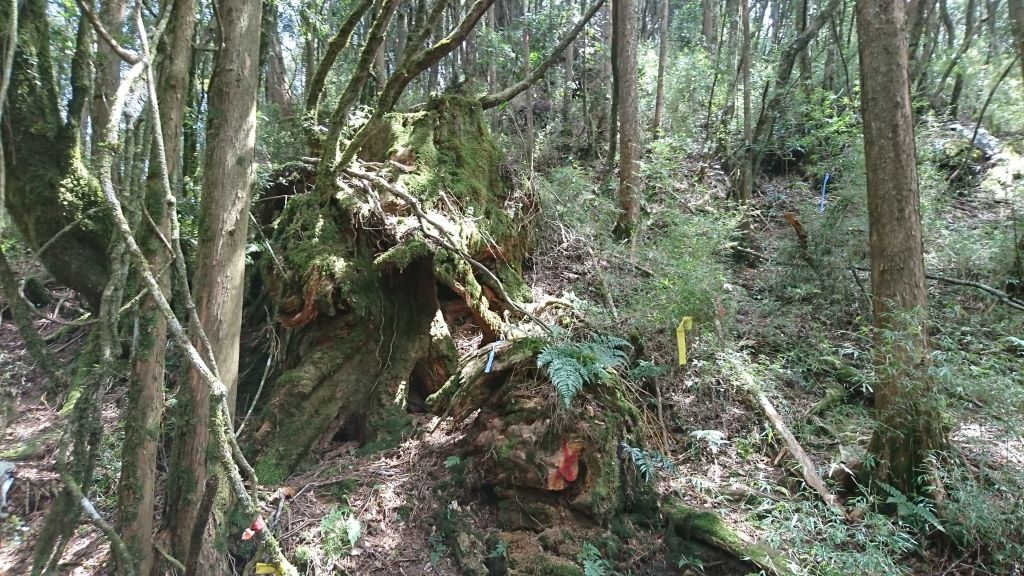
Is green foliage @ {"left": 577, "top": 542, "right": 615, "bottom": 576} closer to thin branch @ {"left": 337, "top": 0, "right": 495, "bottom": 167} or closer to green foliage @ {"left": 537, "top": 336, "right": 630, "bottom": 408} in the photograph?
green foliage @ {"left": 537, "top": 336, "right": 630, "bottom": 408}

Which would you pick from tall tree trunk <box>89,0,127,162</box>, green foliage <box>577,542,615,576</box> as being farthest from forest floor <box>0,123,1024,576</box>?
tall tree trunk <box>89,0,127,162</box>

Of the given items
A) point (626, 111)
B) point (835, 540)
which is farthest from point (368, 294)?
point (626, 111)

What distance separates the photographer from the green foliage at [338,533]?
11.7 feet

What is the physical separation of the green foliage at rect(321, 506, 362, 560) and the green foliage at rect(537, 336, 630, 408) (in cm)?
173

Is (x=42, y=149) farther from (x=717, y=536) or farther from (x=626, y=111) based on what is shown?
(x=626, y=111)

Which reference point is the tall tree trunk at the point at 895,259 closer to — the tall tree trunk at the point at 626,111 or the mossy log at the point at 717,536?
the mossy log at the point at 717,536

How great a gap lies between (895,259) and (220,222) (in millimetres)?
4554

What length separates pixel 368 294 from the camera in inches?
189

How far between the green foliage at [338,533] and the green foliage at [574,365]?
1728 millimetres

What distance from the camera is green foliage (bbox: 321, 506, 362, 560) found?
356 centimetres

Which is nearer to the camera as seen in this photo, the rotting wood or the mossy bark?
the mossy bark

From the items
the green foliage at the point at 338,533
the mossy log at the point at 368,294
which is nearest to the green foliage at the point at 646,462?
the mossy log at the point at 368,294

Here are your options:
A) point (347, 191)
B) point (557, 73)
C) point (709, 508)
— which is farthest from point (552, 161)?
point (709, 508)

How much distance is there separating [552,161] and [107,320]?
9.29 meters
